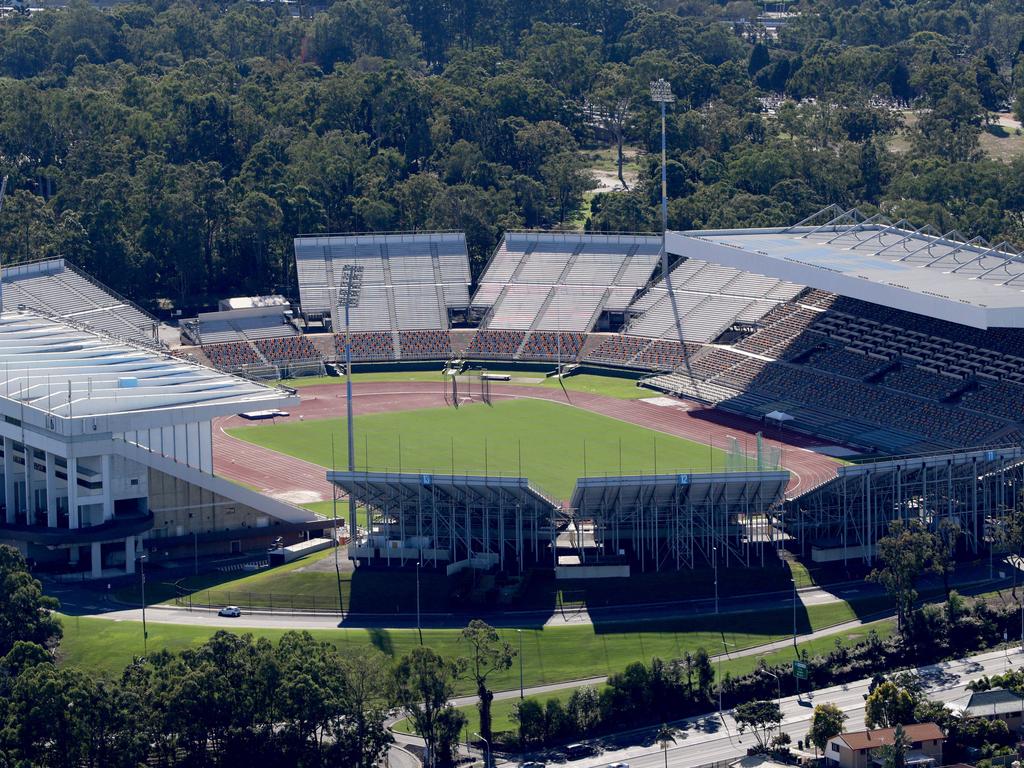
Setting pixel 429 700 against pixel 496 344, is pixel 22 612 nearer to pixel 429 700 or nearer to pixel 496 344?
pixel 429 700

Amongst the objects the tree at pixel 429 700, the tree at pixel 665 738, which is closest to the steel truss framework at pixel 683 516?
the tree at pixel 665 738

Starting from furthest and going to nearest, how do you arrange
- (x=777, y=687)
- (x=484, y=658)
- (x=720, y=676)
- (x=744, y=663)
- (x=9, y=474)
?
(x=9, y=474)
(x=744, y=663)
(x=720, y=676)
(x=777, y=687)
(x=484, y=658)

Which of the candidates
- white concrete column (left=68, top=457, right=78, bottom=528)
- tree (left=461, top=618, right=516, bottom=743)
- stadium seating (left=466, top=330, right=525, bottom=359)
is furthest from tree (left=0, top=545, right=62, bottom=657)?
stadium seating (left=466, top=330, right=525, bottom=359)

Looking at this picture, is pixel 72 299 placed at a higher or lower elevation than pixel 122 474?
higher

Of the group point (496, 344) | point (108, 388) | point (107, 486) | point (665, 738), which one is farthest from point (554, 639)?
point (496, 344)

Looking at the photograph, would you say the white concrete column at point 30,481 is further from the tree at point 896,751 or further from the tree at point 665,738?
the tree at point 896,751

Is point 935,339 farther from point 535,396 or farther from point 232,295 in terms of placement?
point 232,295

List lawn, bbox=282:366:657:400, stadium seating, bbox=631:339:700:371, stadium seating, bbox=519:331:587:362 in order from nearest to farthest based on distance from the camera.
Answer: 1. lawn, bbox=282:366:657:400
2. stadium seating, bbox=631:339:700:371
3. stadium seating, bbox=519:331:587:362

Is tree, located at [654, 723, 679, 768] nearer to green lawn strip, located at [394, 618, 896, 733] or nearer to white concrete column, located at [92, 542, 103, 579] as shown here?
green lawn strip, located at [394, 618, 896, 733]
